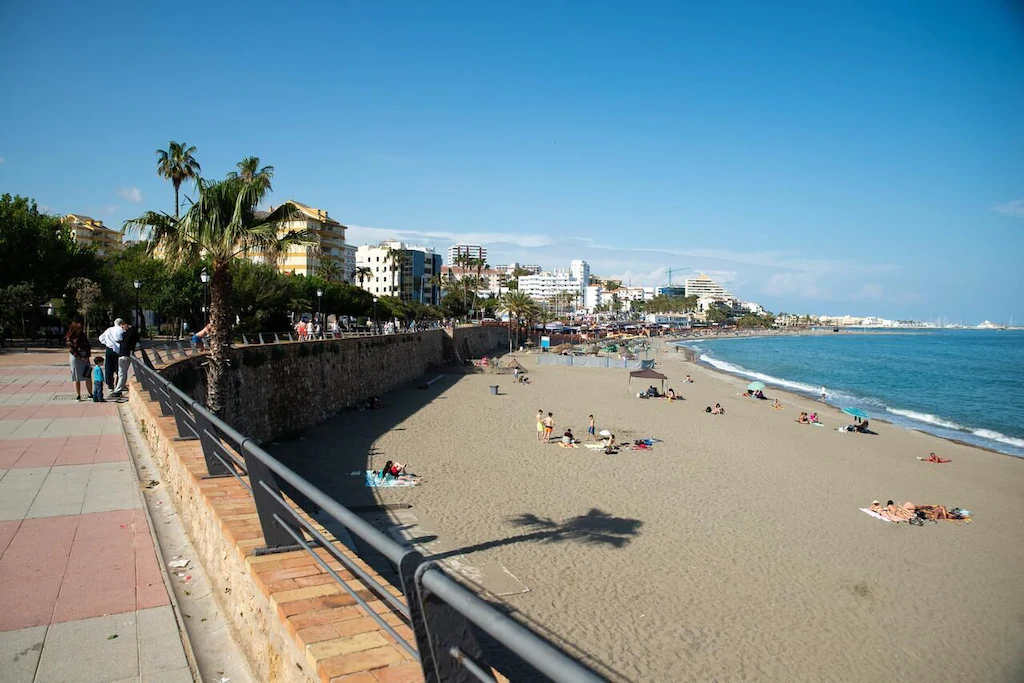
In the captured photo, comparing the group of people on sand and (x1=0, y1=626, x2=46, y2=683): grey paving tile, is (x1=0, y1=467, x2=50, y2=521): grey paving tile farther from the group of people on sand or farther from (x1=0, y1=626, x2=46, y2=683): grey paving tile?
the group of people on sand

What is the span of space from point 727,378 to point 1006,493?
34.1 metres

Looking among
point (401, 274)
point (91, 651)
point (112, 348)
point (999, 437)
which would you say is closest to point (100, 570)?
point (91, 651)

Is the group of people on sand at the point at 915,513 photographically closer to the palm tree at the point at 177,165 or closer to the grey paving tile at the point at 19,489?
the grey paving tile at the point at 19,489

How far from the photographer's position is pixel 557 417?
29547mm

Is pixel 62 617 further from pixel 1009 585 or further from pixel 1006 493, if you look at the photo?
pixel 1006 493

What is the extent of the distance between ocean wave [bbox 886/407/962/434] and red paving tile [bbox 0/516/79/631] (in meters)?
38.3

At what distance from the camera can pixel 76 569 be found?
15.1 feet

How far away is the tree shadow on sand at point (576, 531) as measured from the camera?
13430 millimetres

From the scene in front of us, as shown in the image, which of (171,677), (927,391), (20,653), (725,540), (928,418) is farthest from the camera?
(927,391)

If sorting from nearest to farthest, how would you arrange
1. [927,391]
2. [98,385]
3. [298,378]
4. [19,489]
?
[19,489], [98,385], [298,378], [927,391]

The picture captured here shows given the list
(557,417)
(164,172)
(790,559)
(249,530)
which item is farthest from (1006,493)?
(164,172)

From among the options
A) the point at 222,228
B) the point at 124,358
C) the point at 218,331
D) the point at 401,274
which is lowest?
the point at 124,358

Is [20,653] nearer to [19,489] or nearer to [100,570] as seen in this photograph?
[100,570]

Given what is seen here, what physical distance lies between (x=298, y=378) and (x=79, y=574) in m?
19.2
